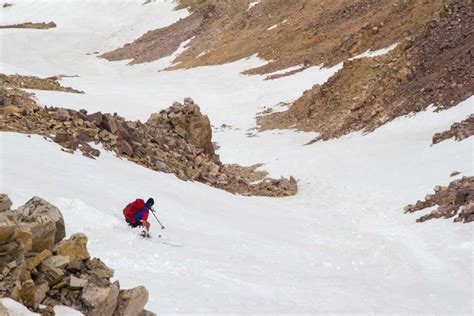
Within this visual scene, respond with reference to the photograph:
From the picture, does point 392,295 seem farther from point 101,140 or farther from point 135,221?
point 101,140

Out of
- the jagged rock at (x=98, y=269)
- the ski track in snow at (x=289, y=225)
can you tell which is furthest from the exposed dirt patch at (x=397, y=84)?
the jagged rock at (x=98, y=269)

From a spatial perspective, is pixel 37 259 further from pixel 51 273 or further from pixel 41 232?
pixel 41 232

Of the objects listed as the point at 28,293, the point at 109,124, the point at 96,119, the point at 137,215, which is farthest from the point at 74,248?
the point at 96,119

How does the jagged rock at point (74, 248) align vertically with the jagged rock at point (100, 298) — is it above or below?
above

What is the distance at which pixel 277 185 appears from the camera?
1001 inches

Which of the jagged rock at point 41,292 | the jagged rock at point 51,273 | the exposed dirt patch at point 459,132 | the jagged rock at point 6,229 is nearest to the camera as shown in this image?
the jagged rock at point 6,229

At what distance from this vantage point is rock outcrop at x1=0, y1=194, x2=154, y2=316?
672 centimetres

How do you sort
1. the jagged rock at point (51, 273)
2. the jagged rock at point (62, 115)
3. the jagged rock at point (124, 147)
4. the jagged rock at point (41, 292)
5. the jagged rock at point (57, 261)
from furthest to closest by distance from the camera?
the jagged rock at point (62, 115) → the jagged rock at point (124, 147) → the jagged rock at point (57, 261) → the jagged rock at point (51, 273) → the jagged rock at point (41, 292)

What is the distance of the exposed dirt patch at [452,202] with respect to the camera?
630 inches

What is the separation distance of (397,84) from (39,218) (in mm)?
29203

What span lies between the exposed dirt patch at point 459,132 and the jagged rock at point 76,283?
19.3 meters

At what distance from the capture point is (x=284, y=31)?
5838cm

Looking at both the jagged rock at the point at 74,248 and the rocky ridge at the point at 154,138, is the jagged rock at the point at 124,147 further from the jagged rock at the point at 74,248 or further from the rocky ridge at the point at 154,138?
the jagged rock at the point at 74,248

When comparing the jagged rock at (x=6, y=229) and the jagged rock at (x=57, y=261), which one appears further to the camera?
the jagged rock at (x=57, y=261)
